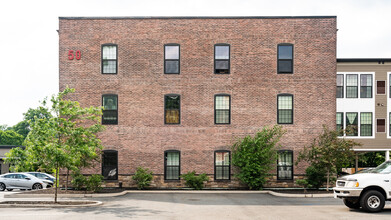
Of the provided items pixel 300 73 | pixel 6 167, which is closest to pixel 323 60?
pixel 300 73

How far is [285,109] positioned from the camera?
2806 centimetres

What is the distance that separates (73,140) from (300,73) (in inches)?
634

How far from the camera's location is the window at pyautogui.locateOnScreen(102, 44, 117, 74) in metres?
28.1

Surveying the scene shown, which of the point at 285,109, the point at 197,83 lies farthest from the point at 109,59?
the point at 285,109

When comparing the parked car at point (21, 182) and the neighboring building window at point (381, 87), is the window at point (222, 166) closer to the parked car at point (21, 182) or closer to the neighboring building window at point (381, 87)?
the parked car at point (21, 182)

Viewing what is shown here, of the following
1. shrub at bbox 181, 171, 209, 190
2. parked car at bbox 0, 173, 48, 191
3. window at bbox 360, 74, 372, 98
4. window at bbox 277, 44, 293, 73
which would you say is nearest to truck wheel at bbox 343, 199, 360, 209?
shrub at bbox 181, 171, 209, 190

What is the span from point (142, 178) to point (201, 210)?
10090mm

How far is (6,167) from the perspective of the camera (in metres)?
48.5

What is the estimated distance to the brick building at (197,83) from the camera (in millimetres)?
27609

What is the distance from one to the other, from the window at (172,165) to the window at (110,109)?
14.1 ft

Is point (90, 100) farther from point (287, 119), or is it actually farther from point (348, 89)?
point (348, 89)

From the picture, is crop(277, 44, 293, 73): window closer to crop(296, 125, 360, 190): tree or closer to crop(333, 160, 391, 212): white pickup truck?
crop(296, 125, 360, 190): tree

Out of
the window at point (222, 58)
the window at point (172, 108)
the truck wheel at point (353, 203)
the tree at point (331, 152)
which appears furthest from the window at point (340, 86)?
the truck wheel at point (353, 203)

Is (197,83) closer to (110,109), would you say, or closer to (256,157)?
(110,109)
